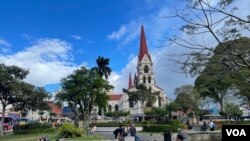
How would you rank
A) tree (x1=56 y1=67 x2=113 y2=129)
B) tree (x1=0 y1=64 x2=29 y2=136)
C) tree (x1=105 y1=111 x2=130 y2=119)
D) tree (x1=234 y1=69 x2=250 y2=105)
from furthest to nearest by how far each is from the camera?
tree (x1=105 y1=111 x2=130 y2=119) < tree (x1=56 y1=67 x2=113 y2=129) < tree (x1=0 y1=64 x2=29 y2=136) < tree (x1=234 y1=69 x2=250 y2=105)

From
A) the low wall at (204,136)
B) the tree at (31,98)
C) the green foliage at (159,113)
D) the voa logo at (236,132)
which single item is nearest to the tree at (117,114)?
the green foliage at (159,113)

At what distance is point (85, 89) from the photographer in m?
62.1

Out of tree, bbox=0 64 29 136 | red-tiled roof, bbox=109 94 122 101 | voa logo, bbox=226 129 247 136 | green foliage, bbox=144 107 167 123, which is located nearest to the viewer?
voa logo, bbox=226 129 247 136

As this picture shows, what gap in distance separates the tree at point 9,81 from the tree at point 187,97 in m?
32.6

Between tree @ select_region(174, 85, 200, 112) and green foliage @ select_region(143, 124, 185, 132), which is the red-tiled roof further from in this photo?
green foliage @ select_region(143, 124, 185, 132)

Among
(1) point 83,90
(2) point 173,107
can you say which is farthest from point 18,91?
(2) point 173,107

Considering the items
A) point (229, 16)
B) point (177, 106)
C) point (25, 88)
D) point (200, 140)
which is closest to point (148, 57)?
point (177, 106)

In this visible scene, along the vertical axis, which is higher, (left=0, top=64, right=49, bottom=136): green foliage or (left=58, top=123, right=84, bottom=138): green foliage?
(left=0, top=64, right=49, bottom=136): green foliage

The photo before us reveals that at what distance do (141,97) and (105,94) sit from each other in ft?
99.7

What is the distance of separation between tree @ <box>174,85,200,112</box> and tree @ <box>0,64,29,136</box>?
107ft

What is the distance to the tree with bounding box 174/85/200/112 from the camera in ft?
234

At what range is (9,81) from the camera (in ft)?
156

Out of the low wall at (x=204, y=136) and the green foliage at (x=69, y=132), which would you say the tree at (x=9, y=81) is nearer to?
the green foliage at (x=69, y=132)

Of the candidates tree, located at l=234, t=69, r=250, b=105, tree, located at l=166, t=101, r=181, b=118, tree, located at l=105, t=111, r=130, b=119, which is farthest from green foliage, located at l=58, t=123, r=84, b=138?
tree, located at l=105, t=111, r=130, b=119
